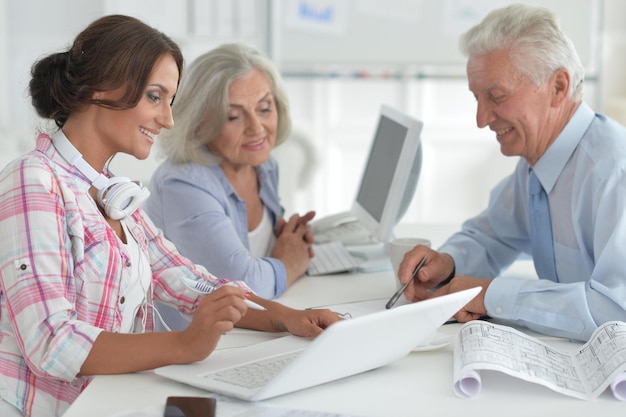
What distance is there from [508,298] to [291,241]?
735 millimetres

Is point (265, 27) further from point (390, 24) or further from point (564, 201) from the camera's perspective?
point (564, 201)

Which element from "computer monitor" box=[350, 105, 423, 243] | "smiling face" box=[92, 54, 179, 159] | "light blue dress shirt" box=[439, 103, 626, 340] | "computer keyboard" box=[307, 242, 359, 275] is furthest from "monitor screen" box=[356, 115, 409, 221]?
"smiling face" box=[92, 54, 179, 159]

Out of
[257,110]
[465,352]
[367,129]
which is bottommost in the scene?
[367,129]

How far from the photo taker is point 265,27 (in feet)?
15.0

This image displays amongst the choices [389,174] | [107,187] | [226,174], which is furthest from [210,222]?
[107,187]

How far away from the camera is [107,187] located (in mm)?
1441

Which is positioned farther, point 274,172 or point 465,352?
point 274,172

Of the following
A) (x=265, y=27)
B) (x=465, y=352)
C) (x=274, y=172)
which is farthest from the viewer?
(x=265, y=27)

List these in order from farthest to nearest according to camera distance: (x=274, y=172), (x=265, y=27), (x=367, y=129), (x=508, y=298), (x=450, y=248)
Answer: (x=367, y=129) < (x=265, y=27) < (x=274, y=172) < (x=450, y=248) < (x=508, y=298)

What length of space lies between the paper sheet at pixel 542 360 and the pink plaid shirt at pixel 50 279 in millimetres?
544

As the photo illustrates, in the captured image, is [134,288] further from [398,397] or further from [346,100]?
[346,100]

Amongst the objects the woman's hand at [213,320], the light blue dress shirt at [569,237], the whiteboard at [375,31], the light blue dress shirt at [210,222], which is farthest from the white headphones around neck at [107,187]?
the whiteboard at [375,31]

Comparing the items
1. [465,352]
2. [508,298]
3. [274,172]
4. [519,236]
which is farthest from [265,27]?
[465,352]

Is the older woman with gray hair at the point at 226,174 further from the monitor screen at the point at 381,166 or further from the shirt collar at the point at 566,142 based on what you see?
the shirt collar at the point at 566,142
